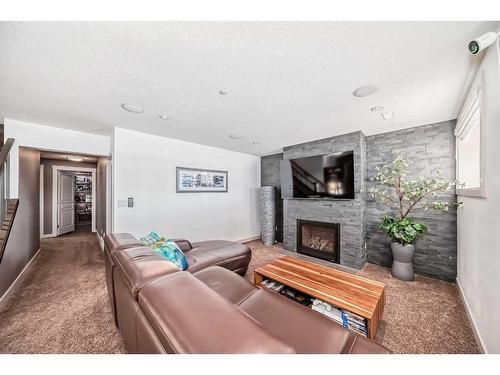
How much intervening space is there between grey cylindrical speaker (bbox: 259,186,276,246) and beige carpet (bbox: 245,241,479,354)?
176 centimetres

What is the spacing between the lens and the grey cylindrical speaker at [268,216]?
4355mm

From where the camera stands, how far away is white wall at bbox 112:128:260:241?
116 inches

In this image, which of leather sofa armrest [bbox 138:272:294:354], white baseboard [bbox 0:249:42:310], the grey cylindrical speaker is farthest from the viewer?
the grey cylindrical speaker

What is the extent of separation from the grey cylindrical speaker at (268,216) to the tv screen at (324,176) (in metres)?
0.79

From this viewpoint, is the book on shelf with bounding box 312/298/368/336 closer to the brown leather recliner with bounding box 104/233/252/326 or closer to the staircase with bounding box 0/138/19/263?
the brown leather recliner with bounding box 104/233/252/326

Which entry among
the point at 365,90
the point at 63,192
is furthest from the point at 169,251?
the point at 63,192

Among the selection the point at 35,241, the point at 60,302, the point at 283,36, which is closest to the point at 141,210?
the point at 60,302

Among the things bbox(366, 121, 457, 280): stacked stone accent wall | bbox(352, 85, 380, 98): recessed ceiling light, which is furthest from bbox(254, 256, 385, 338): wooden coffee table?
bbox(352, 85, 380, 98): recessed ceiling light

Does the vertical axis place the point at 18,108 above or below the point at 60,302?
above

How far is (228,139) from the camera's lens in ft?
11.4

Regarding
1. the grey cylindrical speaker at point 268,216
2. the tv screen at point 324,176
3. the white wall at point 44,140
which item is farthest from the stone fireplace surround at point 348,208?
the white wall at point 44,140

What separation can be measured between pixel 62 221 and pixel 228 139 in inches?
221

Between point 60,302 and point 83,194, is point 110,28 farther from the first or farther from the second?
point 83,194

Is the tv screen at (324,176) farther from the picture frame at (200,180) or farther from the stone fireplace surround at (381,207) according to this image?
the picture frame at (200,180)
